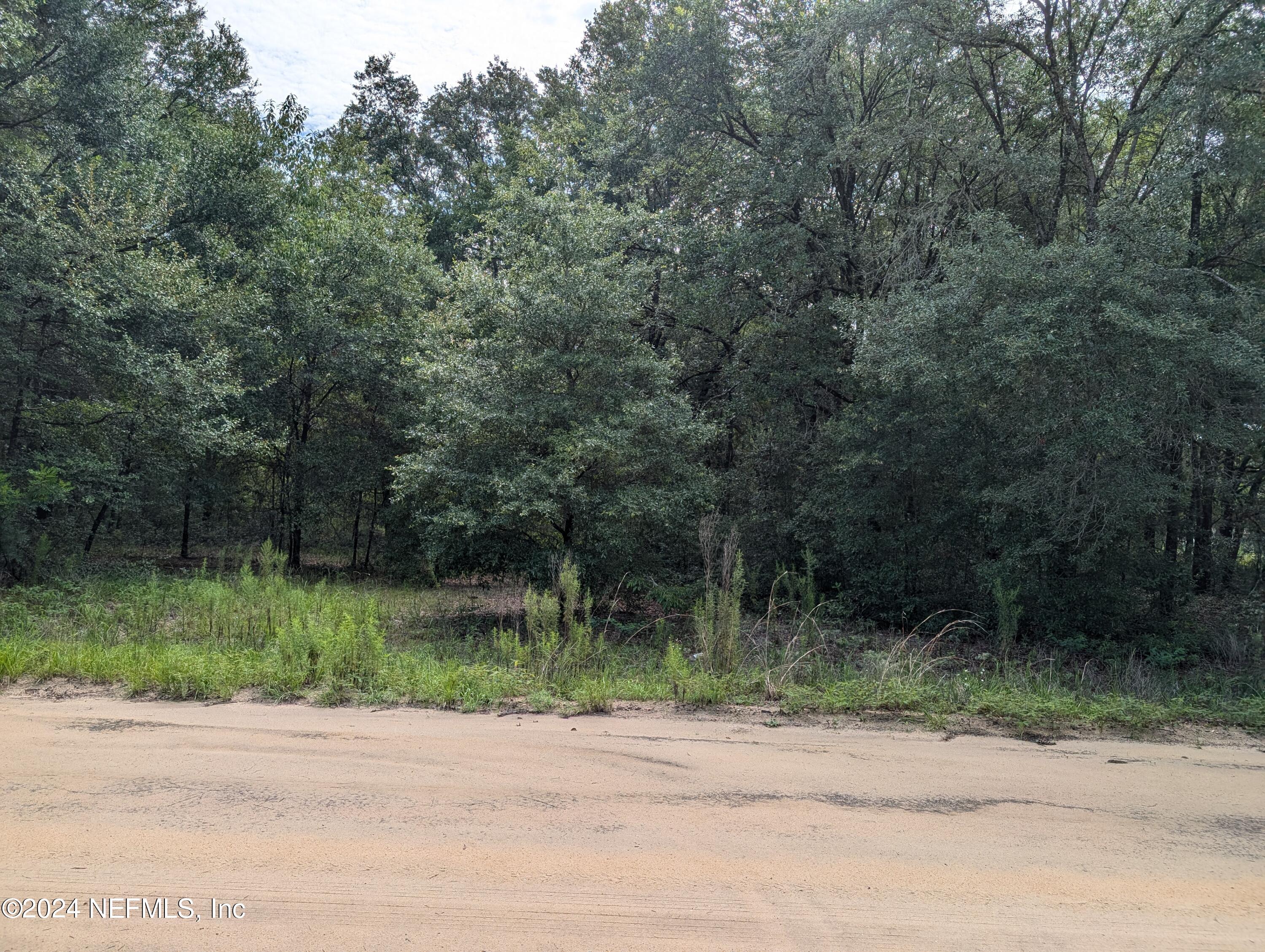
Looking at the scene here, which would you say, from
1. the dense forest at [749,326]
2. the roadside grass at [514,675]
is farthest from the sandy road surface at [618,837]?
the dense forest at [749,326]

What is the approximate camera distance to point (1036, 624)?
38.2 feet

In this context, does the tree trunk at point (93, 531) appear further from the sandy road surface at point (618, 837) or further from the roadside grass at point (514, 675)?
the sandy road surface at point (618, 837)

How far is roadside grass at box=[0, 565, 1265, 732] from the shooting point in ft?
20.4

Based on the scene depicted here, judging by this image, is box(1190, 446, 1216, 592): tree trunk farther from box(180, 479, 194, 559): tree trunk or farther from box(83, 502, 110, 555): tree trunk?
box(83, 502, 110, 555): tree trunk

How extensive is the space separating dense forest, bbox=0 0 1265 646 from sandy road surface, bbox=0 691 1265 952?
5.16 m

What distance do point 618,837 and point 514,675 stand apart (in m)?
3.15

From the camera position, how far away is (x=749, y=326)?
17.1 meters

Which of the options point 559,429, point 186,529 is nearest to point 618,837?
point 559,429

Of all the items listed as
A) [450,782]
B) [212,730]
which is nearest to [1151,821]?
[450,782]

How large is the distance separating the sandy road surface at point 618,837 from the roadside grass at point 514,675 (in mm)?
633

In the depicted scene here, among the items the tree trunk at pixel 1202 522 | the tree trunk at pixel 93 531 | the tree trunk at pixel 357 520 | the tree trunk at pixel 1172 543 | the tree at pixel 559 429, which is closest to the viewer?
the tree at pixel 559 429

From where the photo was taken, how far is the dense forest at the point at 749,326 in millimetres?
9719

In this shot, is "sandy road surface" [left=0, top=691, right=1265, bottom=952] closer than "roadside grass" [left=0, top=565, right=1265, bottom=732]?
Yes

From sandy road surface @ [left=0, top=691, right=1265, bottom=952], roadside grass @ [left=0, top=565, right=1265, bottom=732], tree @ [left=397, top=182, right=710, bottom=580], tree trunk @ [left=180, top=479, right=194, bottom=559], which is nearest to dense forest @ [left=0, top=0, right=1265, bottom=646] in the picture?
tree @ [left=397, top=182, right=710, bottom=580]
